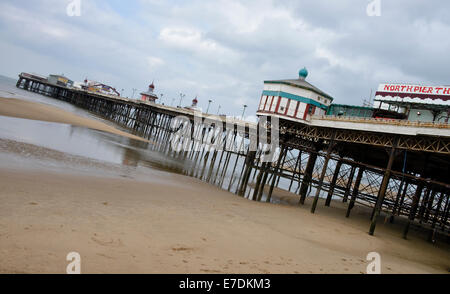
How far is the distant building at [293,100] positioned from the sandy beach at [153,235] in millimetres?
9240

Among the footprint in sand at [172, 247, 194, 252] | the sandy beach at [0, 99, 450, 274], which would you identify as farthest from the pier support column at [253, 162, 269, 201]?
the footprint in sand at [172, 247, 194, 252]

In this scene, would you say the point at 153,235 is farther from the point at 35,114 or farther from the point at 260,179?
the point at 35,114

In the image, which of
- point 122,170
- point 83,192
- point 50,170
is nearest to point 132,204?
point 83,192

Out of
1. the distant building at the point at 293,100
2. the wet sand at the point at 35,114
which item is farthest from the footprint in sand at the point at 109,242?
the wet sand at the point at 35,114

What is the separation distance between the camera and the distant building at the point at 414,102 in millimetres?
19719

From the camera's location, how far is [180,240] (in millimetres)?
8422

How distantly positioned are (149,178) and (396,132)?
1444 centimetres

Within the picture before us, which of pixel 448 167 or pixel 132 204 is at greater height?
pixel 448 167

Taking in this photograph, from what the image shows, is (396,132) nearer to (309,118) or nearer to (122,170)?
(309,118)

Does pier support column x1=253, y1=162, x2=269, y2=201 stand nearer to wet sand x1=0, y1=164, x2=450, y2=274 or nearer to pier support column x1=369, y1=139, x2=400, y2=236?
wet sand x1=0, y1=164, x2=450, y2=274

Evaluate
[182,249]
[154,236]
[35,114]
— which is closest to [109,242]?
[154,236]

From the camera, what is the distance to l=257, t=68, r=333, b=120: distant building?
72.2ft

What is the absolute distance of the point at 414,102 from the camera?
2122cm

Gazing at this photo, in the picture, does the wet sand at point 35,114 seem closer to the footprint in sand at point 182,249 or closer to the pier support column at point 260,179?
the pier support column at point 260,179
